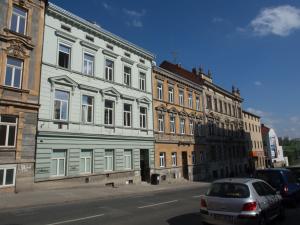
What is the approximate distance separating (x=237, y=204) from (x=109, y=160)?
17053mm

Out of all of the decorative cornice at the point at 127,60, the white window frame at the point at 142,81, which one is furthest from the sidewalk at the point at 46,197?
the decorative cornice at the point at 127,60

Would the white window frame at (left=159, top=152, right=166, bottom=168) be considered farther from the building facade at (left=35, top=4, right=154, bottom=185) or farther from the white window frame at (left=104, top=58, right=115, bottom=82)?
the white window frame at (left=104, top=58, right=115, bottom=82)

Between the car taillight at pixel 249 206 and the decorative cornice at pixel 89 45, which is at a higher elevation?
the decorative cornice at pixel 89 45

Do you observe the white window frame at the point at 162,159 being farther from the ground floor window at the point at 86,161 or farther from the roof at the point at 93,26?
the roof at the point at 93,26

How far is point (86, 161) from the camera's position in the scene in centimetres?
2148

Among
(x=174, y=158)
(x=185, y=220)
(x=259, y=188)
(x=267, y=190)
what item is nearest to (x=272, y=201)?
(x=267, y=190)

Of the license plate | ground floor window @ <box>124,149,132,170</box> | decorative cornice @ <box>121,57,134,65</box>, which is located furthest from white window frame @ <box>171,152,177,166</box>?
the license plate

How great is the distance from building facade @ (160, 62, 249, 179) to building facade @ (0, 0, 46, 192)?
73.6 ft

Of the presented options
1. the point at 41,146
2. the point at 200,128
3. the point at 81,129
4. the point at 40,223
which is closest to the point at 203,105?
the point at 200,128

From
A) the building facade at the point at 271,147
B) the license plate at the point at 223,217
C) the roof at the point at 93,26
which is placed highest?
the roof at the point at 93,26

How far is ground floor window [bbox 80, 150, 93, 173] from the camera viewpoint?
2109 centimetres

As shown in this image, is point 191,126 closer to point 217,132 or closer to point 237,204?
point 217,132

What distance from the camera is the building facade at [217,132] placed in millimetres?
37844

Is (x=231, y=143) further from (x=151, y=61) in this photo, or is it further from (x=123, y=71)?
(x=123, y=71)
